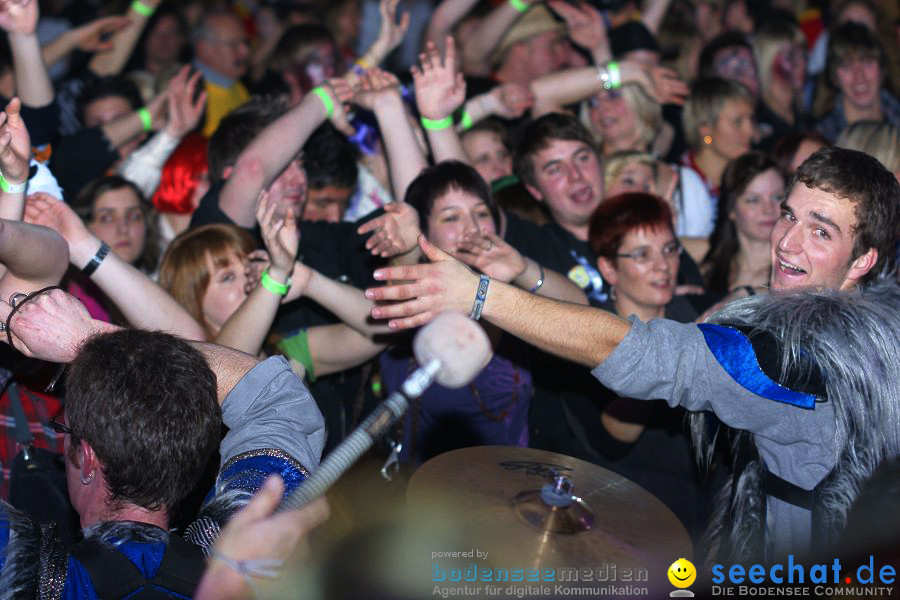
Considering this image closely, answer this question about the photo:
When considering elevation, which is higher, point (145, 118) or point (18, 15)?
point (145, 118)

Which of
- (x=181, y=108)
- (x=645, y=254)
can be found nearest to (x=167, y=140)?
(x=181, y=108)

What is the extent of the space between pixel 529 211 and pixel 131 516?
3159 millimetres

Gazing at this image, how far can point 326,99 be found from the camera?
14.4ft

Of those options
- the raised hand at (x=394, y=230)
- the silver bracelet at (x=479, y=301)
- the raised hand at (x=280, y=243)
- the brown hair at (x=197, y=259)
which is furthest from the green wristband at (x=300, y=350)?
the silver bracelet at (x=479, y=301)

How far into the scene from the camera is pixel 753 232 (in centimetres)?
465

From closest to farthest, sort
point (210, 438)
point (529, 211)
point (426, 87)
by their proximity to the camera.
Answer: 1. point (210, 438)
2. point (426, 87)
3. point (529, 211)

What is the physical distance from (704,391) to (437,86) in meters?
2.49

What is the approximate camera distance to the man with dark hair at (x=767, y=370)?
8.02 ft

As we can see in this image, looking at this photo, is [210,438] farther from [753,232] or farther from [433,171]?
[753,232]

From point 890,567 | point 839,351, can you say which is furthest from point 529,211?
point 890,567

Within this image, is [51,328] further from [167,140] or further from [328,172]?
[167,140]

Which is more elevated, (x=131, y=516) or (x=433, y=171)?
(x=433, y=171)

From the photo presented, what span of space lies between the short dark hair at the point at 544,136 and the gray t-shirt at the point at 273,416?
8.24 feet

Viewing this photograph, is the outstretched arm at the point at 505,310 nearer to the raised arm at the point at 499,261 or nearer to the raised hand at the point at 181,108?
the raised arm at the point at 499,261
